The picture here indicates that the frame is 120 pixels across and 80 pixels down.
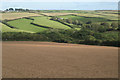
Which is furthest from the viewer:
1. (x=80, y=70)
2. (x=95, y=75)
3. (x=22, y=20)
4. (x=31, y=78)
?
(x=22, y=20)

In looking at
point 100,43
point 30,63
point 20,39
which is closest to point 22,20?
point 20,39

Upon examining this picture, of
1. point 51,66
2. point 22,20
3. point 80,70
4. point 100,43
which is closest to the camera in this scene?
point 80,70

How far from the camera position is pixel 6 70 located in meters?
12.8

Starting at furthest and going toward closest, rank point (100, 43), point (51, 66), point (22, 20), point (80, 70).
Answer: point (22, 20) → point (100, 43) → point (51, 66) → point (80, 70)

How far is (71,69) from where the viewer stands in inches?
527

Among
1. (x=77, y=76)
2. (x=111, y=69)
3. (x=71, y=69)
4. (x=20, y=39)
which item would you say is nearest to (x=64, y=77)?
(x=77, y=76)

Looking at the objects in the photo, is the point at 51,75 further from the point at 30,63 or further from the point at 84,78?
the point at 30,63

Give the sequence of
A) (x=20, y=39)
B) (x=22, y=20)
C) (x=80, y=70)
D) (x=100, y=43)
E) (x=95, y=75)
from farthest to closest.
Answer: (x=22, y=20) < (x=20, y=39) < (x=100, y=43) < (x=80, y=70) < (x=95, y=75)

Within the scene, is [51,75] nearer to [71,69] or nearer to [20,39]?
[71,69]

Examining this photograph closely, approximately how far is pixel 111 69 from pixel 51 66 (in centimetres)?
504

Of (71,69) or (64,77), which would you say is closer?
(64,77)

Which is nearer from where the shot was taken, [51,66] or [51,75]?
[51,75]

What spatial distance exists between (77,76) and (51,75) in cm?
188

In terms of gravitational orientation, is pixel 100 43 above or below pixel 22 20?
below
